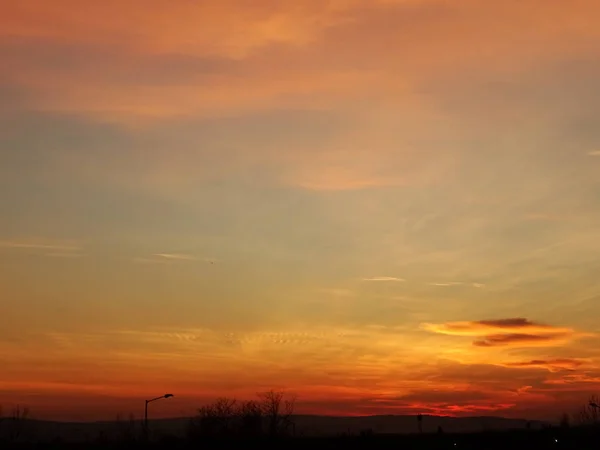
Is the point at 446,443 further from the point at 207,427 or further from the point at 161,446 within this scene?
the point at 207,427

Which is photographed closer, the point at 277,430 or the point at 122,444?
the point at 122,444

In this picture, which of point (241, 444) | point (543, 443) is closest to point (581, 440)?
point (543, 443)

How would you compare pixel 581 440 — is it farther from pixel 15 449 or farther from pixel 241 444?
pixel 15 449

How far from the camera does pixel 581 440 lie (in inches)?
4560

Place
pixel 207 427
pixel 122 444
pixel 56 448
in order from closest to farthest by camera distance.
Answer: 1. pixel 56 448
2. pixel 122 444
3. pixel 207 427

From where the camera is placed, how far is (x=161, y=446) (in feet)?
380

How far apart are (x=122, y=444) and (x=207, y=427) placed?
40.7 m

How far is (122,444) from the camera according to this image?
391ft

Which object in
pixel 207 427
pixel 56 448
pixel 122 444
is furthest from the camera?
pixel 207 427

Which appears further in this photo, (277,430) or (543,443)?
(277,430)

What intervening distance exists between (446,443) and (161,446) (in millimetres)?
36387

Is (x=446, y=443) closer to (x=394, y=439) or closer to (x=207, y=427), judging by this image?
(x=394, y=439)

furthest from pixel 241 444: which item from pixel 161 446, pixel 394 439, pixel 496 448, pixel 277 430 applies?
pixel 277 430

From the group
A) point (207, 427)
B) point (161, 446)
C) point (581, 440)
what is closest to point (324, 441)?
point (161, 446)
